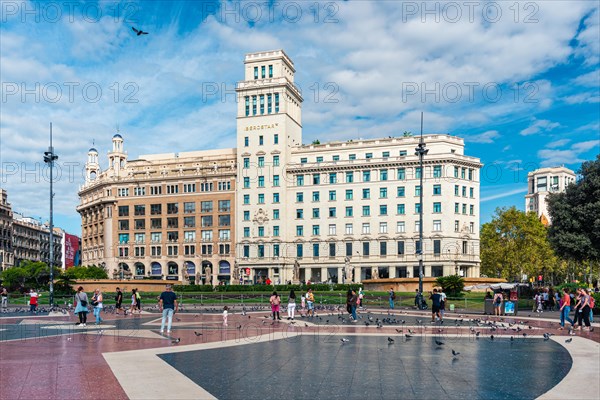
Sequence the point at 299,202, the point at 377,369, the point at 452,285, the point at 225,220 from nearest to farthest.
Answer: the point at 377,369 < the point at 452,285 < the point at 299,202 < the point at 225,220

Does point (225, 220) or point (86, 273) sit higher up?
point (225, 220)

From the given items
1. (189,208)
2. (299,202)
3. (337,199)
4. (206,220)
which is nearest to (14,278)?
(189,208)

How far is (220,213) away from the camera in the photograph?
3927 inches

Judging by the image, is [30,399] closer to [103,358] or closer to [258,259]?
[103,358]

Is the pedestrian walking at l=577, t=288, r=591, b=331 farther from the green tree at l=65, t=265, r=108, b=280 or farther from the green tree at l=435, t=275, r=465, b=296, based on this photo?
the green tree at l=65, t=265, r=108, b=280

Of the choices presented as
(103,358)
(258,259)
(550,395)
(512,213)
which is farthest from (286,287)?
(550,395)

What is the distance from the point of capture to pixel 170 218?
10275 centimetres

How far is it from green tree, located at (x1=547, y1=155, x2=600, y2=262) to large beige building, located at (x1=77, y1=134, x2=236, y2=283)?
195ft

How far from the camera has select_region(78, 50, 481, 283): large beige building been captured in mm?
88062

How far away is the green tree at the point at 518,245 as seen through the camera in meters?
86.4

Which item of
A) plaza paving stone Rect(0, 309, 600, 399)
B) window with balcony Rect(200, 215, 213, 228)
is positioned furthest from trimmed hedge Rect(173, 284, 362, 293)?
plaza paving stone Rect(0, 309, 600, 399)

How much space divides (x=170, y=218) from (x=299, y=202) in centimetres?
2422

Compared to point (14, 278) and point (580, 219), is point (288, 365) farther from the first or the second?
point (14, 278)

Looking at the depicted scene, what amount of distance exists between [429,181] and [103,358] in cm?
7726
